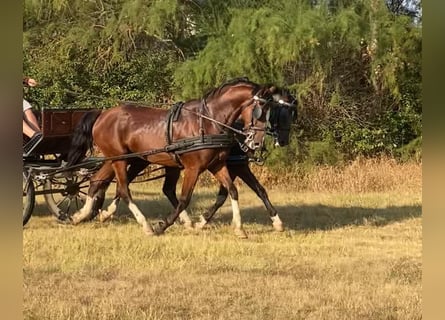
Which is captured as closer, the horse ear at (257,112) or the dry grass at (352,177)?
the horse ear at (257,112)

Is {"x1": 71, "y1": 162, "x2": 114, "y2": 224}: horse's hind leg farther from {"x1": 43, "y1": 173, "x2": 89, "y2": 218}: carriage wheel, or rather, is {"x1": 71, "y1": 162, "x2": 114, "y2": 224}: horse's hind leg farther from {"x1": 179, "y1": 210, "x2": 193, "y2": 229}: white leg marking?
{"x1": 179, "y1": 210, "x2": 193, "y2": 229}: white leg marking

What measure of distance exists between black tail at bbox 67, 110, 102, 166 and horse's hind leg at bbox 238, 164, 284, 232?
174 cm

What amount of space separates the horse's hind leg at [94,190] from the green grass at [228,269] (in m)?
0.12

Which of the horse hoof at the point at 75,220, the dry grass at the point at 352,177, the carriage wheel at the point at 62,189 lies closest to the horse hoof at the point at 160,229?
the horse hoof at the point at 75,220

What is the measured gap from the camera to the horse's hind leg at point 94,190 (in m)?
6.85

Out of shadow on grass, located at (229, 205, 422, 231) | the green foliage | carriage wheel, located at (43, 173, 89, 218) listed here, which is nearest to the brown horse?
carriage wheel, located at (43, 173, 89, 218)

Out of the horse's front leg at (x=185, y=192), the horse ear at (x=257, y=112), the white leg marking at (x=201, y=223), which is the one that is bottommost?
the white leg marking at (x=201, y=223)

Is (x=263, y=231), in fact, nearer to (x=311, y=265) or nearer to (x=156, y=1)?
(x=311, y=265)

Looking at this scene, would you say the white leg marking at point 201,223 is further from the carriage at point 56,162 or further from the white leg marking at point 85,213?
the carriage at point 56,162

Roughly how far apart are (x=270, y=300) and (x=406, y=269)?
1518 millimetres

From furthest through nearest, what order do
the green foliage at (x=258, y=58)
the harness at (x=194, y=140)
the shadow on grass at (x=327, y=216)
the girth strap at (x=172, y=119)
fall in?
the green foliage at (x=258, y=58) → the shadow on grass at (x=327, y=216) → the girth strap at (x=172, y=119) → the harness at (x=194, y=140)

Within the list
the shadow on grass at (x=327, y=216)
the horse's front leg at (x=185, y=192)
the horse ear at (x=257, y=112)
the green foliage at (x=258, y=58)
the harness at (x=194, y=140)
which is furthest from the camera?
the green foliage at (x=258, y=58)

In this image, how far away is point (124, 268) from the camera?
15.3ft

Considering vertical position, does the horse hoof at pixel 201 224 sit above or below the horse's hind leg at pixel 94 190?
below
